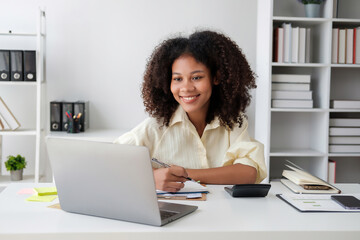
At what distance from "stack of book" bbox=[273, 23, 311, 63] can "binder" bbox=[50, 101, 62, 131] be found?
1637mm

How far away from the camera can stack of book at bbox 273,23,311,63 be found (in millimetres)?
3430

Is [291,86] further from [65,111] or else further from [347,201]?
[347,201]

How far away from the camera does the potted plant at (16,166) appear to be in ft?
11.2

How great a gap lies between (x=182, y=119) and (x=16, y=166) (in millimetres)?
1829

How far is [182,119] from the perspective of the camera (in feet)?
6.88

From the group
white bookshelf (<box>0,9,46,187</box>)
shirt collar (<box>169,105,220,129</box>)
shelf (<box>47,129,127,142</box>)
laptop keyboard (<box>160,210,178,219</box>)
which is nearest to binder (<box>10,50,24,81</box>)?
white bookshelf (<box>0,9,46,187</box>)

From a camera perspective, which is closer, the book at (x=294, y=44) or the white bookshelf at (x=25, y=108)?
the book at (x=294, y=44)

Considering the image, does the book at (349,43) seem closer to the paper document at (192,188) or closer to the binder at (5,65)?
the paper document at (192,188)

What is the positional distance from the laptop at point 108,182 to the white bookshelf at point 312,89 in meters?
2.23

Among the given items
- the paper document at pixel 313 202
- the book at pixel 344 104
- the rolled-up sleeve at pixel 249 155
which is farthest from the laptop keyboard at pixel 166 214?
the book at pixel 344 104

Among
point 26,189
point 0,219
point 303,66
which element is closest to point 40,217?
point 0,219

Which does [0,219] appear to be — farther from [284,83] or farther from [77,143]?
[284,83]

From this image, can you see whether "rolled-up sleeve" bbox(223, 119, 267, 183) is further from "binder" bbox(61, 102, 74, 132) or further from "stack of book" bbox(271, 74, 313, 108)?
"binder" bbox(61, 102, 74, 132)

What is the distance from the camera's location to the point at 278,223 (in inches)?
50.6
